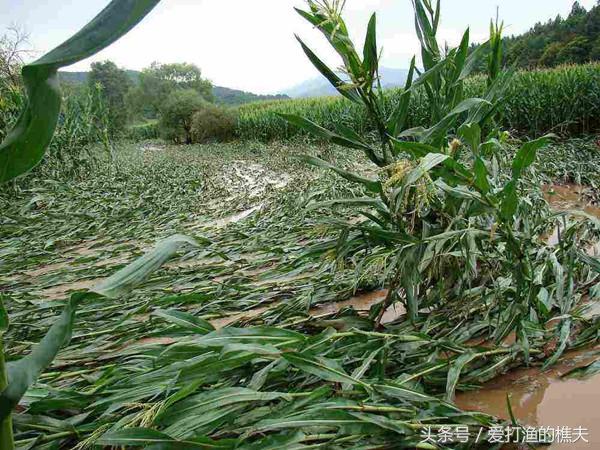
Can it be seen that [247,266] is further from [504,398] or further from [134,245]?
[504,398]

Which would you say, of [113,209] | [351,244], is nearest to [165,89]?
[113,209]

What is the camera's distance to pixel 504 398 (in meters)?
1.21

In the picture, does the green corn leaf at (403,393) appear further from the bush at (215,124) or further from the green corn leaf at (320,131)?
the bush at (215,124)

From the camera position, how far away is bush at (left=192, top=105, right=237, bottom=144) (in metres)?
17.8

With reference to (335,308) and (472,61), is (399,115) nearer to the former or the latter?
(472,61)

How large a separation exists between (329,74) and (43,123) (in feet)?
3.47

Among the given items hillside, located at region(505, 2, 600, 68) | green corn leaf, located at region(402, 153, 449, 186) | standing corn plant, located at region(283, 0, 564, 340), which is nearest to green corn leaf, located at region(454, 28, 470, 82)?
standing corn plant, located at region(283, 0, 564, 340)

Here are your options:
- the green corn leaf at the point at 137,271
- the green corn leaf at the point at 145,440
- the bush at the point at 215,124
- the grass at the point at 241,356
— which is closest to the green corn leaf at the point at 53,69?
the green corn leaf at the point at 137,271

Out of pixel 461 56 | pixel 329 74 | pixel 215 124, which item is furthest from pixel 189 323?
pixel 215 124

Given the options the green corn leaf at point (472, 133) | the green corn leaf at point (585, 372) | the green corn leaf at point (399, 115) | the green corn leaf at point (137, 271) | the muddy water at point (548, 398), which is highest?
the green corn leaf at point (399, 115)

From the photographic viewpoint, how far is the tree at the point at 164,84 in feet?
120

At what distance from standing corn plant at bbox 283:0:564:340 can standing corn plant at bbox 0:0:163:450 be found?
724 mm

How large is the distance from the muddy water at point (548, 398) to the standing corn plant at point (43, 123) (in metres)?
1.02

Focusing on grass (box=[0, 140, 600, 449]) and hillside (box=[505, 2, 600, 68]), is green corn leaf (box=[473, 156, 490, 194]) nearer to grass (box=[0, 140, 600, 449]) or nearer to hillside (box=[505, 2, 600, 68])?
grass (box=[0, 140, 600, 449])
